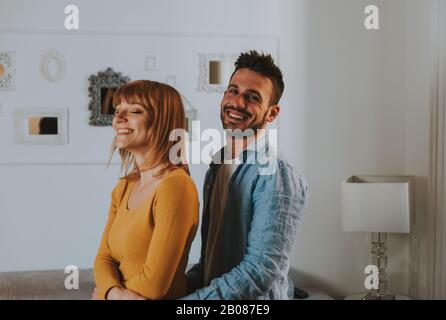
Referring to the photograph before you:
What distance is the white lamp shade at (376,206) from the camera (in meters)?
2.20

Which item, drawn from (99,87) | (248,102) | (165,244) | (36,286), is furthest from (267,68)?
(36,286)

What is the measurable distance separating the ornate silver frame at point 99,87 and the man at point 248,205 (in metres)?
0.39

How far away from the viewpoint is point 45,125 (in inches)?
84.0

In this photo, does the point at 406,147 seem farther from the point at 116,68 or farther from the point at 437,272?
the point at 116,68

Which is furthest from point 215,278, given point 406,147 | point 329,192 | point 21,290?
point 406,147

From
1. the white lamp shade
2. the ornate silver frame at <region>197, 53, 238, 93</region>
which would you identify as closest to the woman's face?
the ornate silver frame at <region>197, 53, 238, 93</region>

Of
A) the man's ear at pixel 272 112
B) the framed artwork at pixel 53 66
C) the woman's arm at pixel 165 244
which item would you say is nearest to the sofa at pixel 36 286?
the woman's arm at pixel 165 244

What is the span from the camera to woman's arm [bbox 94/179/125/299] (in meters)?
2.06

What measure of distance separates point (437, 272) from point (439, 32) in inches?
36.5

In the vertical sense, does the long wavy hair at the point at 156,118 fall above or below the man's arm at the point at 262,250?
above

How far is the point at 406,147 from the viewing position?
7.31ft

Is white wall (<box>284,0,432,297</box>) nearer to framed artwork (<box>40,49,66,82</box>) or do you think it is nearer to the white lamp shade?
the white lamp shade

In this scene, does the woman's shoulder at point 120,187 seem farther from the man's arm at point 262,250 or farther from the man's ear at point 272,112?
the man's ear at point 272,112

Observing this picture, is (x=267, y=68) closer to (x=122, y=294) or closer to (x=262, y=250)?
(x=262, y=250)
